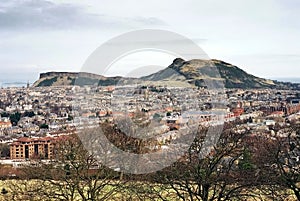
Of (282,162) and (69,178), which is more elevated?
(282,162)

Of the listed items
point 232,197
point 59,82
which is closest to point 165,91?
point 232,197

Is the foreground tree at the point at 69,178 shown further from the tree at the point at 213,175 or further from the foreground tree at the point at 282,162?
the foreground tree at the point at 282,162

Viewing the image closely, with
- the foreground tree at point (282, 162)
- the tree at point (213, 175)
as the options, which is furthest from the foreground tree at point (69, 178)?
the foreground tree at point (282, 162)

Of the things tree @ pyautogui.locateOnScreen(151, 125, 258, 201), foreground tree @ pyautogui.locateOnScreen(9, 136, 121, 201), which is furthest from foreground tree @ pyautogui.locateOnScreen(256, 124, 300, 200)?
foreground tree @ pyautogui.locateOnScreen(9, 136, 121, 201)

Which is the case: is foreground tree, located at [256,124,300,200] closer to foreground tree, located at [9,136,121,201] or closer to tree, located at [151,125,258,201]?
tree, located at [151,125,258,201]

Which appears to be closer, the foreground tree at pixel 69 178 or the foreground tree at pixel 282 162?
the foreground tree at pixel 282 162

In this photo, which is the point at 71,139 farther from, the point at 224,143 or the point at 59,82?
the point at 59,82

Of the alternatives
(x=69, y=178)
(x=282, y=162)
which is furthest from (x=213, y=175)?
(x=69, y=178)

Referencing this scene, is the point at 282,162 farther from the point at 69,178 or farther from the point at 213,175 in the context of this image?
the point at 69,178

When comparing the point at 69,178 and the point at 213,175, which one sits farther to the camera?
the point at 69,178

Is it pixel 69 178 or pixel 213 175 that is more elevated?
pixel 213 175

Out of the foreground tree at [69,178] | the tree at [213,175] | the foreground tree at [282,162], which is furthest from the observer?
the foreground tree at [69,178]
